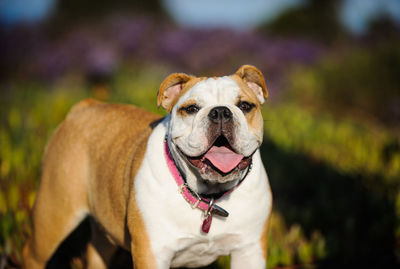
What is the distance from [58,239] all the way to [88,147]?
73 centimetres

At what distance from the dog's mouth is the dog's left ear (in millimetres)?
546

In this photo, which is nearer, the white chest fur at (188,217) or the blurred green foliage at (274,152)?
the white chest fur at (188,217)

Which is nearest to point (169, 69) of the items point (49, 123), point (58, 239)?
point (49, 123)

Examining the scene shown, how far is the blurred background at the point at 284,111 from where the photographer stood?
3.88m

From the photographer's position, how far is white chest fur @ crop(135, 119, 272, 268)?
2.28 m

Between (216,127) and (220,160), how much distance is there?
0.65 ft

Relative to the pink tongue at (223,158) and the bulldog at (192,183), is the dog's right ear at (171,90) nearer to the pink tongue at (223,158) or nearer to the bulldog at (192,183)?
the bulldog at (192,183)

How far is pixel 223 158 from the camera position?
2293 millimetres

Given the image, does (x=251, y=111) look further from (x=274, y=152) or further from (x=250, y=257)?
(x=274, y=152)

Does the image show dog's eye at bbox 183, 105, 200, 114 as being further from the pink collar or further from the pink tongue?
the pink collar

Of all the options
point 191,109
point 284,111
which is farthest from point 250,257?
point 284,111

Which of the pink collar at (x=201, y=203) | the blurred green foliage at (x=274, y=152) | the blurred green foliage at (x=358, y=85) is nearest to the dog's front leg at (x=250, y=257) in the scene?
the pink collar at (x=201, y=203)

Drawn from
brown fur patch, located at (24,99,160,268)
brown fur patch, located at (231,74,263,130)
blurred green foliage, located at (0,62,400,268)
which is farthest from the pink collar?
blurred green foliage, located at (0,62,400,268)

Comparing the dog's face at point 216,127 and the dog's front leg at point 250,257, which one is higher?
the dog's face at point 216,127
